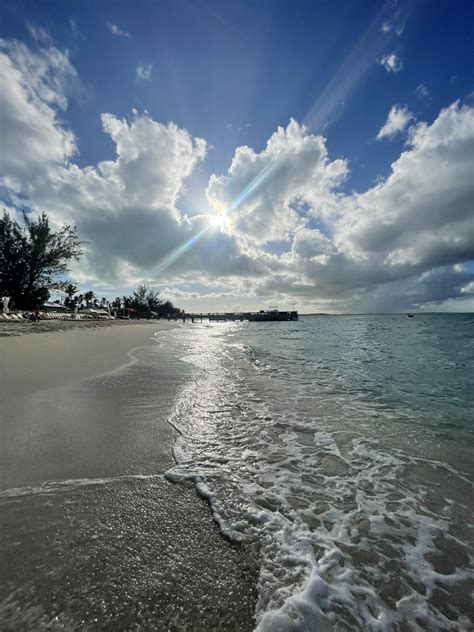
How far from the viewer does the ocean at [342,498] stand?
1.67 m

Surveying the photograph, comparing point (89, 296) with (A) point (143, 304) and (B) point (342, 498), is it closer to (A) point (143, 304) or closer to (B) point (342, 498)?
(A) point (143, 304)

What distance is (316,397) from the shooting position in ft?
20.3

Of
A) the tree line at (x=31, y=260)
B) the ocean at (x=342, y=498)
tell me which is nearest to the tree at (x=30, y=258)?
the tree line at (x=31, y=260)

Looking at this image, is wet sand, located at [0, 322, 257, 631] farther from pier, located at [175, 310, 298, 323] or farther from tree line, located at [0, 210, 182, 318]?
pier, located at [175, 310, 298, 323]

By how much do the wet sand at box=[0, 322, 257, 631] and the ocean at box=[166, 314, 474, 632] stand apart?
214 millimetres

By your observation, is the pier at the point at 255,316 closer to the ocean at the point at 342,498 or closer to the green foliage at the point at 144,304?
the green foliage at the point at 144,304

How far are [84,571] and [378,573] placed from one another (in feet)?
6.53

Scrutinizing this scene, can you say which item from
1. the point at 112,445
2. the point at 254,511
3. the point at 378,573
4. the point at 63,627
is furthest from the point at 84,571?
the point at 378,573

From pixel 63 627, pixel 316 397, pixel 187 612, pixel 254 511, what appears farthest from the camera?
pixel 316 397

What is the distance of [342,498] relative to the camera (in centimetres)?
273

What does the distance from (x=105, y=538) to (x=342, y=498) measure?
220 centimetres

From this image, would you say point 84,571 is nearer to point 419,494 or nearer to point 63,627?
point 63,627

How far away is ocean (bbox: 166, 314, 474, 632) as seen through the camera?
1.67 m

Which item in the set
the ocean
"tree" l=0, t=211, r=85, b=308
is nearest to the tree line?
"tree" l=0, t=211, r=85, b=308
